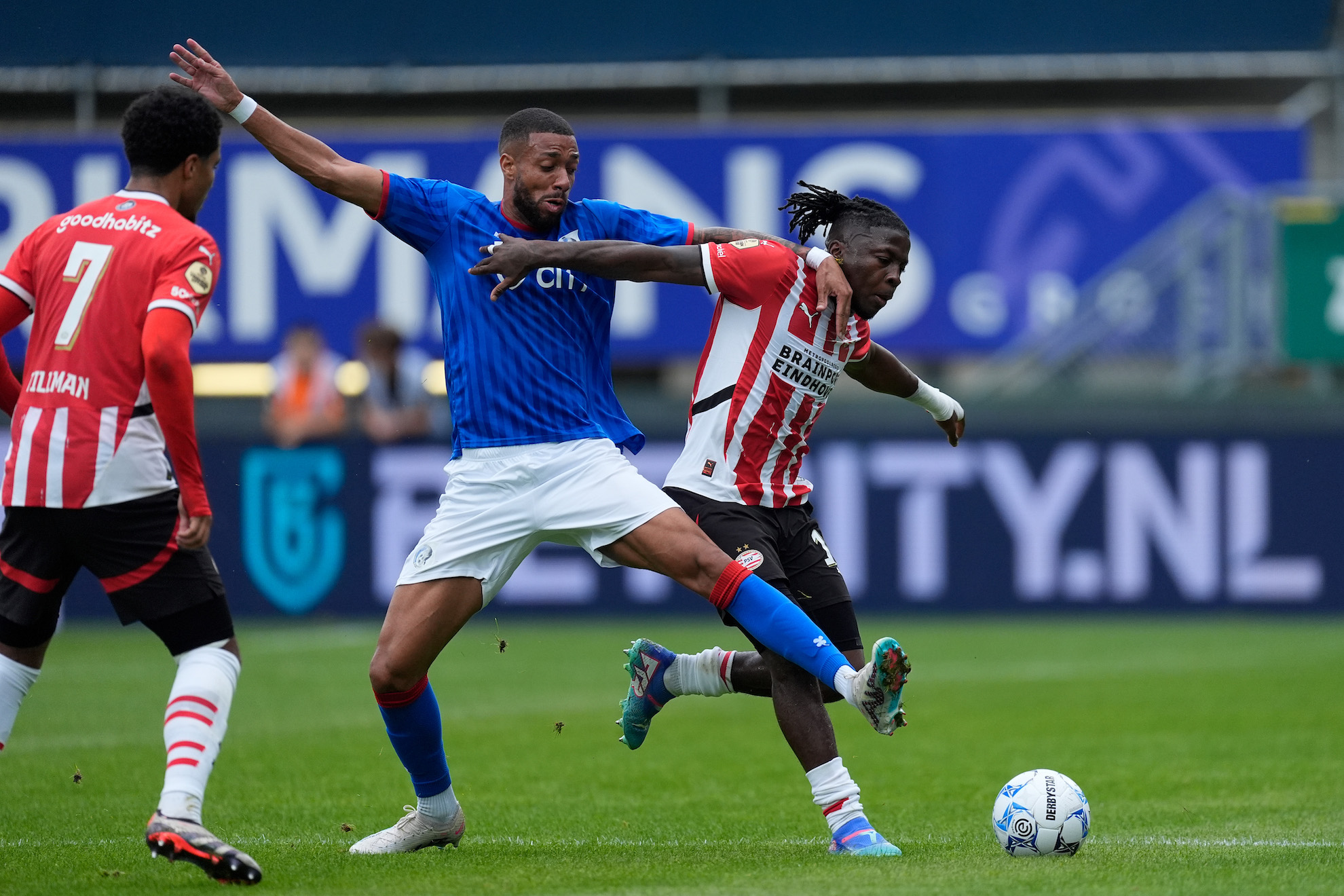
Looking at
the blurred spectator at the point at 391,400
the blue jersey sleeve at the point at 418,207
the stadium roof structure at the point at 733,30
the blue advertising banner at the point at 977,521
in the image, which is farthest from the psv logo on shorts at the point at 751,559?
the stadium roof structure at the point at 733,30

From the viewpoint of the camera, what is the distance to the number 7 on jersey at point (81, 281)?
4984 millimetres

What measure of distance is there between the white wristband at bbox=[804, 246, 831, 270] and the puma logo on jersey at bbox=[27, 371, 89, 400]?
235 centimetres

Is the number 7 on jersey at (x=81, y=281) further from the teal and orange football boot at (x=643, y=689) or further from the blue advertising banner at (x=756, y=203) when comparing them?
the blue advertising banner at (x=756, y=203)

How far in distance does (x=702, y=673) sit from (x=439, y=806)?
1.11 meters

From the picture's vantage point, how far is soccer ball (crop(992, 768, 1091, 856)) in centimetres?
539

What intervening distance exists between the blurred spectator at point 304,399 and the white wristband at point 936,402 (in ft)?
27.2

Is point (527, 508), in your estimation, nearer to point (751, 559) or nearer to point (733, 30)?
point (751, 559)

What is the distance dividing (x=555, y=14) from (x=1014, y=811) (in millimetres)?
17012

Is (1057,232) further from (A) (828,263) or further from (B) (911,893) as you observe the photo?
(B) (911,893)

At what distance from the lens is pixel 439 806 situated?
18.9 feet

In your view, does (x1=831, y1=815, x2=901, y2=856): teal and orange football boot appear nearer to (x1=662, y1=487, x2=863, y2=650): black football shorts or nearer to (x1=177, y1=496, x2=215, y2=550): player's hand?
(x1=662, y1=487, x2=863, y2=650): black football shorts

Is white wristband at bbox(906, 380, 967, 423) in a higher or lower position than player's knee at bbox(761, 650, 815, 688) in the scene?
higher

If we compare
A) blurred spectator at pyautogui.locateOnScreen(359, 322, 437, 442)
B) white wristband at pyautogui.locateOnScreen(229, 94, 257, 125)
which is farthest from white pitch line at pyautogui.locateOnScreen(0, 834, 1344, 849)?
blurred spectator at pyautogui.locateOnScreen(359, 322, 437, 442)

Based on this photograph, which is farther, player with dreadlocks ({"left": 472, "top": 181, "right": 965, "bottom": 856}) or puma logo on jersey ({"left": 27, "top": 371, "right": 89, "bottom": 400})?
player with dreadlocks ({"left": 472, "top": 181, "right": 965, "bottom": 856})
